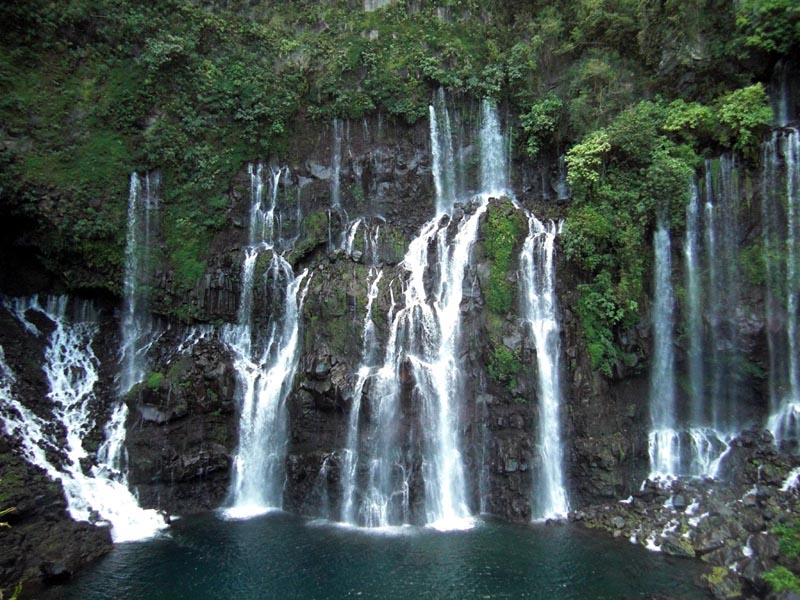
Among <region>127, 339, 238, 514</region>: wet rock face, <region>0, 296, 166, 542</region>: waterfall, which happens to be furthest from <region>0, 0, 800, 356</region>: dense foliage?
<region>127, 339, 238, 514</region>: wet rock face

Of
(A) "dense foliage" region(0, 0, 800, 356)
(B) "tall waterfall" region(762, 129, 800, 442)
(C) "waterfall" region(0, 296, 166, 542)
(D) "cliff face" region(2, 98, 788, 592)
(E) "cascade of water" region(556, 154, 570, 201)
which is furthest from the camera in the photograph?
(E) "cascade of water" region(556, 154, 570, 201)

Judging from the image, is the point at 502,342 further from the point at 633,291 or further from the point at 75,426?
the point at 75,426

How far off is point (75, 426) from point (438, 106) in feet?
64.7

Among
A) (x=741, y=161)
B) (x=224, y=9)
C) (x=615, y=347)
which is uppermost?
(x=224, y=9)

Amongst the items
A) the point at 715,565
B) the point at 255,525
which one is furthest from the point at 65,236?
the point at 715,565

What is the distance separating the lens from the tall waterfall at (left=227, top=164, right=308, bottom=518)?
19812 mm

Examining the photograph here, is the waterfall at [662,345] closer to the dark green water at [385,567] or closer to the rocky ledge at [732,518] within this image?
the rocky ledge at [732,518]

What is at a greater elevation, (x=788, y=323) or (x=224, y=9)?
(x=224, y=9)

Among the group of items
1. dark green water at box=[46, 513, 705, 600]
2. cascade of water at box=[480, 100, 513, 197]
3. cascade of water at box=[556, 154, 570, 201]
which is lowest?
dark green water at box=[46, 513, 705, 600]

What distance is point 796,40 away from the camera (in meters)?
18.9

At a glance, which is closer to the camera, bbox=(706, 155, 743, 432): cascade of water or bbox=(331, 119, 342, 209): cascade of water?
bbox=(706, 155, 743, 432): cascade of water

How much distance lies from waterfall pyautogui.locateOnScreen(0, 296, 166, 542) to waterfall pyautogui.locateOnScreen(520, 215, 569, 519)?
41.0ft

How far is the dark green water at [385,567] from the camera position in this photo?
540 inches

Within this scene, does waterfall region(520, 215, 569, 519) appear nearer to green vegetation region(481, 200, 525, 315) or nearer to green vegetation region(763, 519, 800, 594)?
green vegetation region(481, 200, 525, 315)
